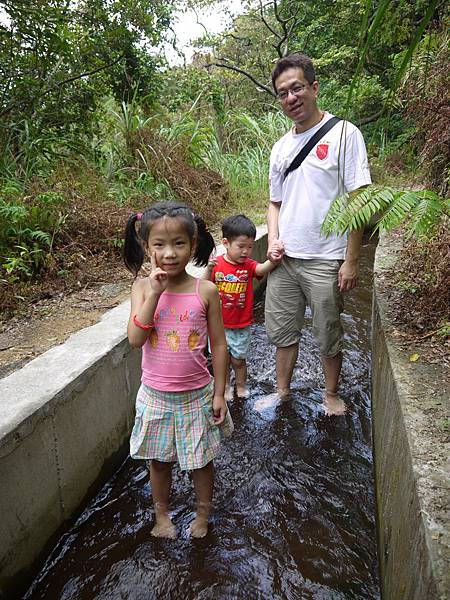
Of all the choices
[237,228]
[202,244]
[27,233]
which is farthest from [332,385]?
[27,233]

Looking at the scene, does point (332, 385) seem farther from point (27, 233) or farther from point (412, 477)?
point (27, 233)

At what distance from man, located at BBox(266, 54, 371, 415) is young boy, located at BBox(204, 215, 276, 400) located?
0.60ft

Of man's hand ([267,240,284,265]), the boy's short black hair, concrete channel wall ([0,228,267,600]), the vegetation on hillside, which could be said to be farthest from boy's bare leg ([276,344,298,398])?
the vegetation on hillside

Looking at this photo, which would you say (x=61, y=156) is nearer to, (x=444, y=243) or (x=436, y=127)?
(x=436, y=127)

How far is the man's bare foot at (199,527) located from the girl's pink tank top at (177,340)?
0.78m

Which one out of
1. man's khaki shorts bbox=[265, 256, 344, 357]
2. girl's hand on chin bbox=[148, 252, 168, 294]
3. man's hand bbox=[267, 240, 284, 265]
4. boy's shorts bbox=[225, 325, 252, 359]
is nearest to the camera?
girl's hand on chin bbox=[148, 252, 168, 294]

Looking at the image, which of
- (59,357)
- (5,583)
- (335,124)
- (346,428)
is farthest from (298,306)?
(5,583)

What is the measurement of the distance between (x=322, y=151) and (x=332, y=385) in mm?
1579

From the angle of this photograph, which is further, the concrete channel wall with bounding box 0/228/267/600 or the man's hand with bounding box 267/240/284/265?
the man's hand with bounding box 267/240/284/265

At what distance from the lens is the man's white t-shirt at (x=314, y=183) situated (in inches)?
96.7

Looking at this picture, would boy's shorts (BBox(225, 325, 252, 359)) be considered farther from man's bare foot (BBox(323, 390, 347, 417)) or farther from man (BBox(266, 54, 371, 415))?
man's bare foot (BBox(323, 390, 347, 417))

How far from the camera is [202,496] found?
2.25 meters

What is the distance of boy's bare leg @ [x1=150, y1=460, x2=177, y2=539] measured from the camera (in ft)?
7.17

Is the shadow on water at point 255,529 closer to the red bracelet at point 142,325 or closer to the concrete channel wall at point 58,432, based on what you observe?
the concrete channel wall at point 58,432
